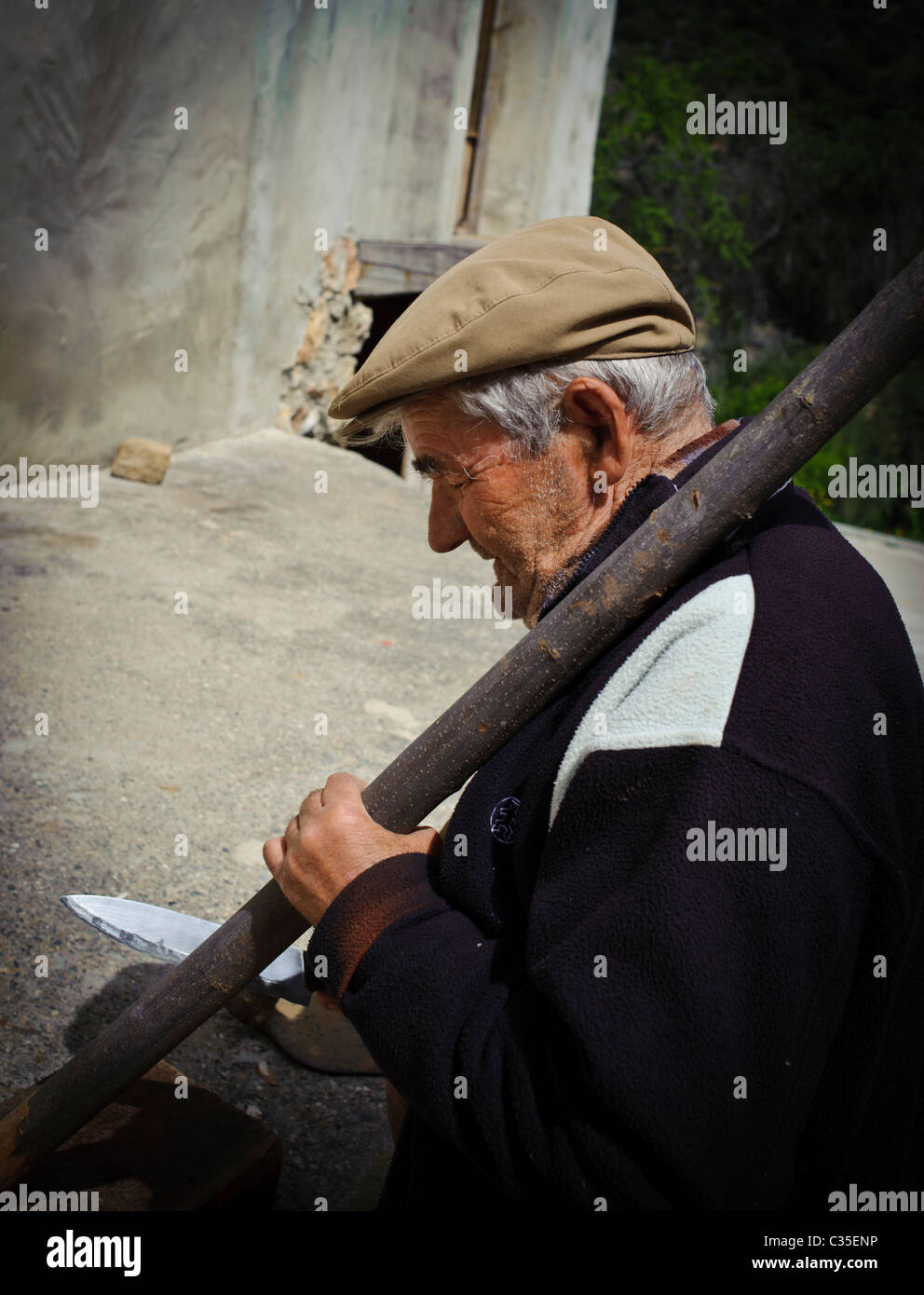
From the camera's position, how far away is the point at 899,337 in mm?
1080

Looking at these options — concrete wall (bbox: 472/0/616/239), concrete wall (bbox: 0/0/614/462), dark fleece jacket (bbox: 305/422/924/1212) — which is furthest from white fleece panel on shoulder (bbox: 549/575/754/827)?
concrete wall (bbox: 472/0/616/239)

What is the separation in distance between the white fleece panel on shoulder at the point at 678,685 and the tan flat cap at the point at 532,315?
0.39m

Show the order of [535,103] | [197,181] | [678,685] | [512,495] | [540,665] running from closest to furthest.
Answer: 1. [678,685]
2. [540,665]
3. [512,495]
4. [197,181]
5. [535,103]

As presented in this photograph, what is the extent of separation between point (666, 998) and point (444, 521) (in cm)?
84

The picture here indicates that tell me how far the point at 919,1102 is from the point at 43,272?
5734 millimetres

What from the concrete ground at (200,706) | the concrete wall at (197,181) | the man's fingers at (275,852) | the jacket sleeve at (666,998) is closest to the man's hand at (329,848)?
the man's fingers at (275,852)

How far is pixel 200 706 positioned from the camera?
3.84 meters

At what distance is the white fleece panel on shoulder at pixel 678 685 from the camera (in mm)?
1042

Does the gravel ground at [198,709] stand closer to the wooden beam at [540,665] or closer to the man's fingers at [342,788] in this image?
the wooden beam at [540,665]

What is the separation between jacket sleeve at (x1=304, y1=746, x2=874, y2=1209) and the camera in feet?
3.13

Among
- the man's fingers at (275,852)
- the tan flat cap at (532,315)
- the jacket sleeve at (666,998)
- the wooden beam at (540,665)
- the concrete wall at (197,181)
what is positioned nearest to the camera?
the jacket sleeve at (666,998)

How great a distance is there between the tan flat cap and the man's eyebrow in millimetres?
95

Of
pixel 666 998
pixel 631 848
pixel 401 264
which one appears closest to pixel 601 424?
pixel 631 848

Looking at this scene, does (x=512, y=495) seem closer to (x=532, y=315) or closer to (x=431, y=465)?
(x=431, y=465)
